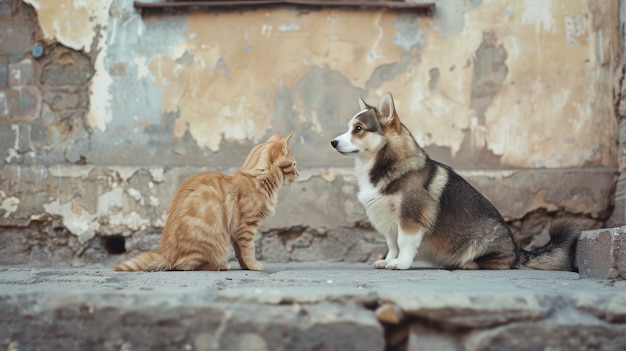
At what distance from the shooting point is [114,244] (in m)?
5.59

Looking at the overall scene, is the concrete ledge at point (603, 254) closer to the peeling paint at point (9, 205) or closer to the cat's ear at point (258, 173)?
the cat's ear at point (258, 173)

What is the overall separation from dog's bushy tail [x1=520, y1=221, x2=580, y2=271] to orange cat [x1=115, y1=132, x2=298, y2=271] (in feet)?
5.85

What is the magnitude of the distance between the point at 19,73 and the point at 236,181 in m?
2.85

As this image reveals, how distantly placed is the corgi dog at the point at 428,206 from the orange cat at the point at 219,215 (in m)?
0.48

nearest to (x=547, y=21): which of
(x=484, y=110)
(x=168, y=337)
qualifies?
(x=484, y=110)

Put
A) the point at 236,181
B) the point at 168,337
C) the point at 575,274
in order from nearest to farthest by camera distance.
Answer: the point at 168,337
the point at 575,274
the point at 236,181

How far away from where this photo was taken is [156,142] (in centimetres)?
562

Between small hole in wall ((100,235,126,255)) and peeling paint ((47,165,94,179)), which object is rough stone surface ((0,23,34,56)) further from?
small hole in wall ((100,235,126,255))

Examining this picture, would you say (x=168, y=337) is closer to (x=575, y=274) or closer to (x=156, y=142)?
(x=575, y=274)

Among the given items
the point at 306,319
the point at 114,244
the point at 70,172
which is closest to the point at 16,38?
the point at 70,172

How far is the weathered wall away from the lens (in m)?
5.48

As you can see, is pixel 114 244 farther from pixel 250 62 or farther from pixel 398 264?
pixel 398 264

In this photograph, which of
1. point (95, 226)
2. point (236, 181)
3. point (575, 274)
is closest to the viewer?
point (575, 274)

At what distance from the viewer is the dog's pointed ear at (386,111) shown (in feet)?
13.8
